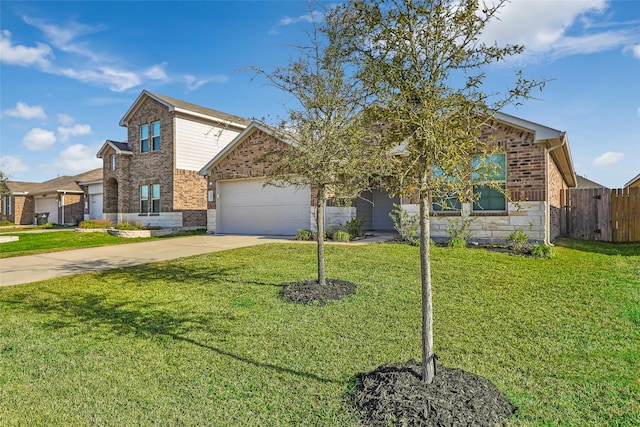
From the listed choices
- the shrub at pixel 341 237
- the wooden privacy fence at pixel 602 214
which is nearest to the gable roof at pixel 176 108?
the shrub at pixel 341 237

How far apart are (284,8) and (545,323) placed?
7.47 m

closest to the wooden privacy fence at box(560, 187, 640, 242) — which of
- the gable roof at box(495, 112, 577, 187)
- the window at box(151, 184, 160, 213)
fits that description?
the gable roof at box(495, 112, 577, 187)

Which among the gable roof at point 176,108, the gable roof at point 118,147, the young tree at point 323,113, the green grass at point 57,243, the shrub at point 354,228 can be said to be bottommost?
the green grass at point 57,243

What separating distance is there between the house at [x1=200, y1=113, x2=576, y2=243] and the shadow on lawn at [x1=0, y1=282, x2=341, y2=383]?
340 cm

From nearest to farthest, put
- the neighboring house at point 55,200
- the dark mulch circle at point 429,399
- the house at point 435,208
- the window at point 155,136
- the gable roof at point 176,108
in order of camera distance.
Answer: the dark mulch circle at point 429,399
the house at point 435,208
the gable roof at point 176,108
the window at point 155,136
the neighboring house at point 55,200

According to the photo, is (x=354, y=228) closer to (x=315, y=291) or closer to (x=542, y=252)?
(x=542, y=252)

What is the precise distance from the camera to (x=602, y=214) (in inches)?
559

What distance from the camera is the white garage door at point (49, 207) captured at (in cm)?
3044

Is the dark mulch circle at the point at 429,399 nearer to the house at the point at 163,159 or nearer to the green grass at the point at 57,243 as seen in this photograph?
the green grass at the point at 57,243

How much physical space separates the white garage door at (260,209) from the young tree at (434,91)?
37.9 ft

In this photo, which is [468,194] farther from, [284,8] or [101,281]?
[101,281]

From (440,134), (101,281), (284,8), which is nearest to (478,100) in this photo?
(440,134)

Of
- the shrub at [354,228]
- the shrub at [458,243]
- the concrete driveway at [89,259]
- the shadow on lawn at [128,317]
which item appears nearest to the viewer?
the shadow on lawn at [128,317]

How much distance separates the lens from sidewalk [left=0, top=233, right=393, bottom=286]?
864cm
